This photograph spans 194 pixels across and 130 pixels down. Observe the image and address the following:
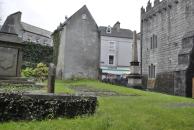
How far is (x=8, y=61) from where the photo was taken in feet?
55.1

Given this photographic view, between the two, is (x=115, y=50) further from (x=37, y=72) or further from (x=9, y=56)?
(x=9, y=56)

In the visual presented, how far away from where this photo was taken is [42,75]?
3331cm

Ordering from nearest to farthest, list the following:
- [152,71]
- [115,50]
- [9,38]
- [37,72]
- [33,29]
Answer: [9,38] < [37,72] < [152,71] < [115,50] < [33,29]

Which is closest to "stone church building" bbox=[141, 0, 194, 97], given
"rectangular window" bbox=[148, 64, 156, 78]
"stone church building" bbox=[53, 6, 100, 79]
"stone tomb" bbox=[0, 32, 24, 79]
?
"rectangular window" bbox=[148, 64, 156, 78]

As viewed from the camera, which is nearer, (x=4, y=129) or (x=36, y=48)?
(x=4, y=129)

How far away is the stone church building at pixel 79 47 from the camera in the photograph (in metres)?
34.5

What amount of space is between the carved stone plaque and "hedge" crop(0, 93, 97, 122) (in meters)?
10.1

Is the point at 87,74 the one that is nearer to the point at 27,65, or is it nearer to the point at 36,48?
the point at 27,65

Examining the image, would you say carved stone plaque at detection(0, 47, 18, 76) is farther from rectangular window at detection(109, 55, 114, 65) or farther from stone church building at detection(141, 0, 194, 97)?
rectangular window at detection(109, 55, 114, 65)

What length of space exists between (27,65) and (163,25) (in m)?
20.1

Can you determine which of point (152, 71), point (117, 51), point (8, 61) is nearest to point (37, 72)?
point (152, 71)

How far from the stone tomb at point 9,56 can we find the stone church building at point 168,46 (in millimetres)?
12432

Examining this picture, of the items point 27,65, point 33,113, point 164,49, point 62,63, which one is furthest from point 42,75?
point 33,113

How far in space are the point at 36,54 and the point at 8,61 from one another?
100ft
